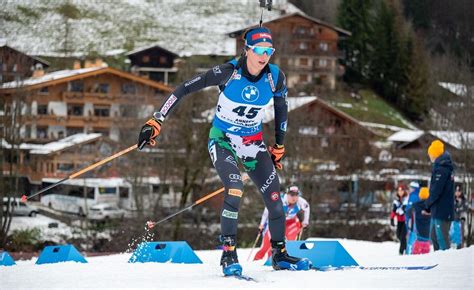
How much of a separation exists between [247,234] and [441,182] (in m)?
26.6

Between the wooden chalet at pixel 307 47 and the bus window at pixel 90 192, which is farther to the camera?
the wooden chalet at pixel 307 47

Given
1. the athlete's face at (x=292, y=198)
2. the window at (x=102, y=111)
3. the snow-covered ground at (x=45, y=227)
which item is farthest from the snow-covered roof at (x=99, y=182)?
the athlete's face at (x=292, y=198)

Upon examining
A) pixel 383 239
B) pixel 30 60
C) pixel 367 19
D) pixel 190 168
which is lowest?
pixel 383 239

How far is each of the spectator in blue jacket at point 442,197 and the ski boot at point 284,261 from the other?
14.5 feet

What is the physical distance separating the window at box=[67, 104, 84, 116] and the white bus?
12.3m

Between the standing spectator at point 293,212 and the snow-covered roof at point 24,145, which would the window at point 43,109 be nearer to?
the snow-covered roof at point 24,145

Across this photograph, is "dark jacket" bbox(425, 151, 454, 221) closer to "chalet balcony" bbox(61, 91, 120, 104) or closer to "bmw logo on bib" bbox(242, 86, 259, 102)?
"bmw logo on bib" bbox(242, 86, 259, 102)

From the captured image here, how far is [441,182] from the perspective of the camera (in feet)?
36.8

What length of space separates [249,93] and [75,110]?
5567 cm

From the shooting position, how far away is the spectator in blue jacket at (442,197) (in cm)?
1123

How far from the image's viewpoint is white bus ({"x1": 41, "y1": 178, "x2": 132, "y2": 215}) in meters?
46.4

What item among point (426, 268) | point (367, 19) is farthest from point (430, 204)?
point (367, 19)

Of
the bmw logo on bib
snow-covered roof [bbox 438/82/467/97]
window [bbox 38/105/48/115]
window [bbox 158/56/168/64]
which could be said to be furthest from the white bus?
window [bbox 158/56/168/64]

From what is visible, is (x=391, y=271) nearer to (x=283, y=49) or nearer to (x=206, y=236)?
(x=206, y=236)
